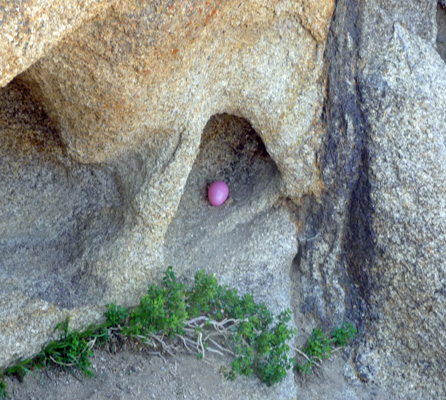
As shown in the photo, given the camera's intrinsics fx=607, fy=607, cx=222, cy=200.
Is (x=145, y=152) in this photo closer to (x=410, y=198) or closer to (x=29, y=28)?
(x=29, y=28)

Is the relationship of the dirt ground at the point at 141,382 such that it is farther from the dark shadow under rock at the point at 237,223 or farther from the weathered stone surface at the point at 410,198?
the weathered stone surface at the point at 410,198

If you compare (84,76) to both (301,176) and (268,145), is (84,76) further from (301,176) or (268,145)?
(301,176)

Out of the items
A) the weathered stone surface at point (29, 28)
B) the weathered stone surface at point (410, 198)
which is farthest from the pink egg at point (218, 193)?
the weathered stone surface at point (29, 28)

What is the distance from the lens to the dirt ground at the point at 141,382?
2076 millimetres

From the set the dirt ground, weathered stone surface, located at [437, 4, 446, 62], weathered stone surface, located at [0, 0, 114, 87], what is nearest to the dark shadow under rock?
the dirt ground

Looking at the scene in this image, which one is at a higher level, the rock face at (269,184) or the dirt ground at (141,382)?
the rock face at (269,184)

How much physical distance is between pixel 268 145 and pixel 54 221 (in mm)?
934

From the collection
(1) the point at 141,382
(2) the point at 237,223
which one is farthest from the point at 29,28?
(2) the point at 237,223

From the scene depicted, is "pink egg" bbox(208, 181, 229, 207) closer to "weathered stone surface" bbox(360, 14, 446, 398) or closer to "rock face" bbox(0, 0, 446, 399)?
"rock face" bbox(0, 0, 446, 399)

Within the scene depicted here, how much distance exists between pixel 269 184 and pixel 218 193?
23 cm

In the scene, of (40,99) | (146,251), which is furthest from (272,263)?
(40,99)

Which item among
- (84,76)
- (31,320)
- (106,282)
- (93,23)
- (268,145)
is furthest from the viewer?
(268,145)

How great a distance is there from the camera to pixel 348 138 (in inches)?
96.0

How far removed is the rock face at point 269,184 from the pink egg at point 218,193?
0.12 ft
